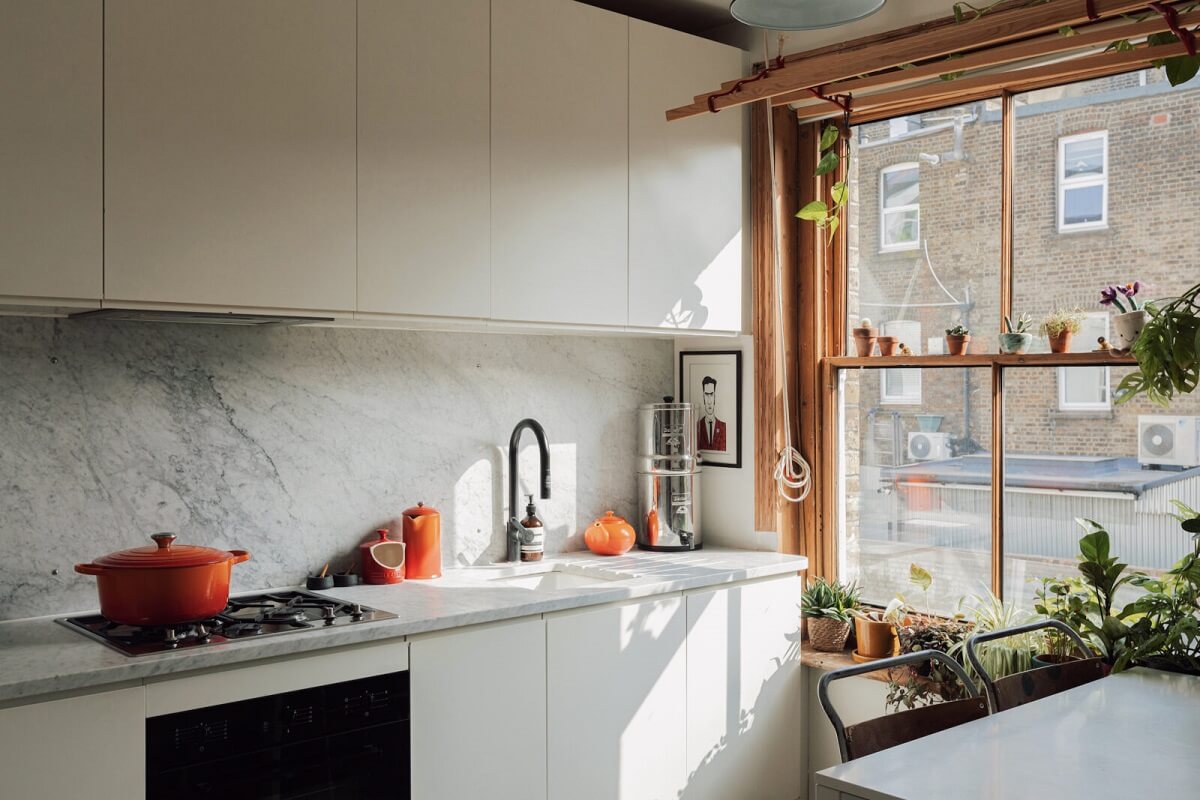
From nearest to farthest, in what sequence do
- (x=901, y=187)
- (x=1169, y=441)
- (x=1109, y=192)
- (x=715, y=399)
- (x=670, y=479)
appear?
(x=1169, y=441) < (x=1109, y=192) < (x=901, y=187) < (x=670, y=479) < (x=715, y=399)

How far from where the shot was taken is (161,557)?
2.38 m

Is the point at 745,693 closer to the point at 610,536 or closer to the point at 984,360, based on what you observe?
the point at 610,536

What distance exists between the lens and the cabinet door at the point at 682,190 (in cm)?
344

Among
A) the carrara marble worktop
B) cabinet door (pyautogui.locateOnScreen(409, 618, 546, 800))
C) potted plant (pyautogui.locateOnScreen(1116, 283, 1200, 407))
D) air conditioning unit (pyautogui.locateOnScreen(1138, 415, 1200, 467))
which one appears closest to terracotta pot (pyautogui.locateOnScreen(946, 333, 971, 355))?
air conditioning unit (pyautogui.locateOnScreen(1138, 415, 1200, 467))

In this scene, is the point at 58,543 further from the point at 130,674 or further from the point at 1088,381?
the point at 1088,381

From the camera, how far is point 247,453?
297 centimetres

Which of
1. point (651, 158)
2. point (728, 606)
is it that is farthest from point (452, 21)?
point (728, 606)

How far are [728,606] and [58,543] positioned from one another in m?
1.95

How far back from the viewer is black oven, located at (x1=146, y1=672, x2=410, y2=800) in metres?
2.24

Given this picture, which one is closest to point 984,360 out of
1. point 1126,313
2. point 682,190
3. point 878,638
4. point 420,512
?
point 1126,313

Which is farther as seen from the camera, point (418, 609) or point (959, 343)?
point (959, 343)

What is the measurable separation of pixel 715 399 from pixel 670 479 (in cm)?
37

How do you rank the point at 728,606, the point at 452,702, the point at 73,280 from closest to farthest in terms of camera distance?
1. the point at 73,280
2. the point at 452,702
3. the point at 728,606

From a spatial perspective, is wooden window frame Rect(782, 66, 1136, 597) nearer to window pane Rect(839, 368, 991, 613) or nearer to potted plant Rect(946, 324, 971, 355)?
window pane Rect(839, 368, 991, 613)
